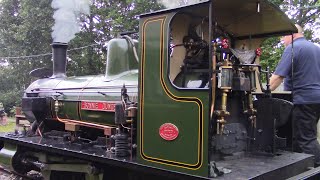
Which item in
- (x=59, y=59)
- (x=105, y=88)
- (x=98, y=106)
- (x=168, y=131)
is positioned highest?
(x=59, y=59)

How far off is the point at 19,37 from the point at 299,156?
2163 cm

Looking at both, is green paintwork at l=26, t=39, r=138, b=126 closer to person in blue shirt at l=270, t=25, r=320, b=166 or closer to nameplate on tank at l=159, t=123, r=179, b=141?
nameplate on tank at l=159, t=123, r=179, b=141

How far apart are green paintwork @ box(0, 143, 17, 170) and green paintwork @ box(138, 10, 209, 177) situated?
317 cm

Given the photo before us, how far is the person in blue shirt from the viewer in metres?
4.73

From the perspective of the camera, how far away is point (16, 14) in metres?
27.1

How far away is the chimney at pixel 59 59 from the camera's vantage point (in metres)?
7.23

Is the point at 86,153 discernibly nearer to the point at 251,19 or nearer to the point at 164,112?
the point at 164,112

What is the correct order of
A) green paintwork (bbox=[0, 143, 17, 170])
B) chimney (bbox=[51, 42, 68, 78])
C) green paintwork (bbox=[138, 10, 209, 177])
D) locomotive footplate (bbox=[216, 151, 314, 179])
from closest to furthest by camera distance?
green paintwork (bbox=[138, 10, 209, 177]) → locomotive footplate (bbox=[216, 151, 314, 179]) → green paintwork (bbox=[0, 143, 17, 170]) → chimney (bbox=[51, 42, 68, 78])

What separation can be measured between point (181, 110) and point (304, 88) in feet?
7.08

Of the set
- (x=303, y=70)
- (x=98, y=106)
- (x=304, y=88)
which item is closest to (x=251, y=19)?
(x=303, y=70)

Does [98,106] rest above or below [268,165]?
above

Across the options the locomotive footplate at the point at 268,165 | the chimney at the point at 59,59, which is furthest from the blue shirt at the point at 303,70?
the chimney at the point at 59,59

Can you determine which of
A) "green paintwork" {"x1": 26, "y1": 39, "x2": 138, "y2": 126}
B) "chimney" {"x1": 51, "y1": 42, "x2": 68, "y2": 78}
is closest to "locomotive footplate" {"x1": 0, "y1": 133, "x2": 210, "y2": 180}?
"green paintwork" {"x1": 26, "y1": 39, "x2": 138, "y2": 126}

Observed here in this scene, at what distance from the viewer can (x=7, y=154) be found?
612 centimetres
